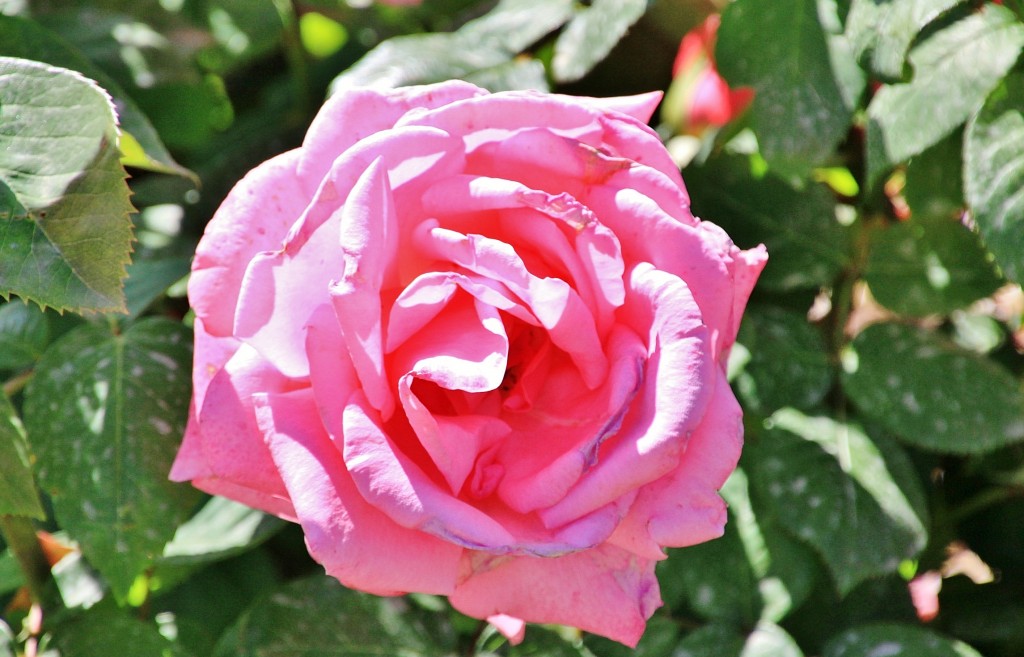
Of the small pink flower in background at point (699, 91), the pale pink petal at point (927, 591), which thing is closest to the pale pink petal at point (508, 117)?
the small pink flower in background at point (699, 91)

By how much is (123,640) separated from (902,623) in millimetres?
640

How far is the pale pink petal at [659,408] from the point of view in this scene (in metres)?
0.48

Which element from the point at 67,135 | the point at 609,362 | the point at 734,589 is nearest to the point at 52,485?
the point at 67,135

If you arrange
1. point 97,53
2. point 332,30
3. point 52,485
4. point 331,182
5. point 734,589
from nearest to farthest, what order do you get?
1. point 331,182
2. point 52,485
3. point 734,589
4. point 97,53
5. point 332,30

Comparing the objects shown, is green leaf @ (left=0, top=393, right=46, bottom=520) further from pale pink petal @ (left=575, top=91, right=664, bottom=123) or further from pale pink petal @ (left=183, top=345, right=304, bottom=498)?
pale pink petal @ (left=575, top=91, right=664, bottom=123)

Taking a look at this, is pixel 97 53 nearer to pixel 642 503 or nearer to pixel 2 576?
pixel 2 576

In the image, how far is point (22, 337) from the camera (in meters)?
0.73

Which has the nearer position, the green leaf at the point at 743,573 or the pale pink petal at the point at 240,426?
the pale pink petal at the point at 240,426

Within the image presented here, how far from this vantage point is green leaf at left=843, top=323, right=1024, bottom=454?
765mm

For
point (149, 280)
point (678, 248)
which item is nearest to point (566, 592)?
point (678, 248)

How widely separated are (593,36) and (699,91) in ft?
0.71

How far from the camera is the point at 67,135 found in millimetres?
571

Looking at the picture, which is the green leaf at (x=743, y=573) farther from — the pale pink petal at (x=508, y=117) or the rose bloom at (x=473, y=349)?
the pale pink petal at (x=508, y=117)

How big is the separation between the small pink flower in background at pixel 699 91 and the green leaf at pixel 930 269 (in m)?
0.20
